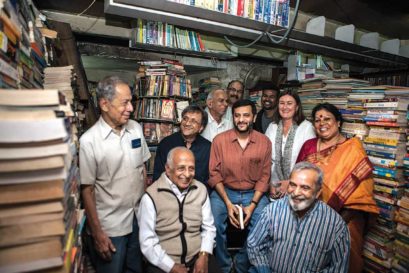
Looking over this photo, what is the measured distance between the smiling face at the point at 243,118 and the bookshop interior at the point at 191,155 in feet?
0.05

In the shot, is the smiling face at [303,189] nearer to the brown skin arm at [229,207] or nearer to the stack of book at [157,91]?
the brown skin arm at [229,207]

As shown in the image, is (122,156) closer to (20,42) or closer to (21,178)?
(20,42)

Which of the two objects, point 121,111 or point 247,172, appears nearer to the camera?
point 121,111

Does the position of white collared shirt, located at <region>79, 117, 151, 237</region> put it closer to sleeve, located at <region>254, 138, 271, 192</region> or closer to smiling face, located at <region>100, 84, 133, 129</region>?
smiling face, located at <region>100, 84, 133, 129</region>

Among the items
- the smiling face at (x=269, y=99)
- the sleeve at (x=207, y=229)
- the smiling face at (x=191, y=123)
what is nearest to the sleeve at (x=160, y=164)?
the smiling face at (x=191, y=123)

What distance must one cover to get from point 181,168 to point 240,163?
767 mm

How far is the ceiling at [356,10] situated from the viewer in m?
3.19

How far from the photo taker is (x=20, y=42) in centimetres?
138

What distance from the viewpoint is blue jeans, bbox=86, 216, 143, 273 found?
183 centimetres

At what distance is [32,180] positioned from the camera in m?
0.89

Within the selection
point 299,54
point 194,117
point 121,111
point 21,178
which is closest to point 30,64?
point 121,111

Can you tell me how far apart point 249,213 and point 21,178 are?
1874 mm

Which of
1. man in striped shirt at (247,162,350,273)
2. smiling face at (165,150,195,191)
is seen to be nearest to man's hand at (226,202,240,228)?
man in striped shirt at (247,162,350,273)

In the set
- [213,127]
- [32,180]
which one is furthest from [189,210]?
[213,127]
